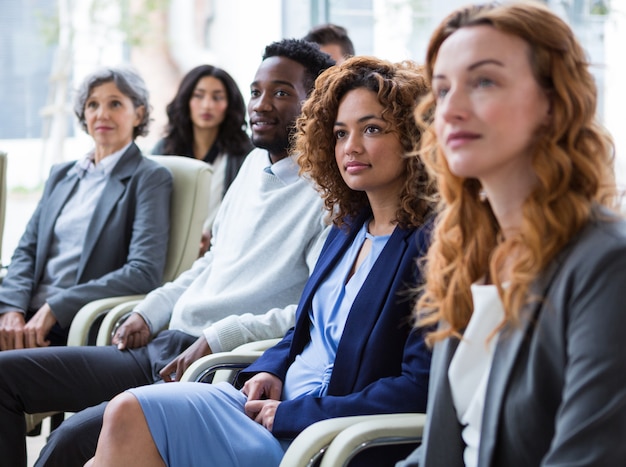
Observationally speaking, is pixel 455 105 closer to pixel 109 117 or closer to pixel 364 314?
pixel 364 314

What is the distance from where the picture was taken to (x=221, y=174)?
3902 mm

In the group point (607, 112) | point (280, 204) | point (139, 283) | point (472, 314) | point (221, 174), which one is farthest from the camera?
point (607, 112)

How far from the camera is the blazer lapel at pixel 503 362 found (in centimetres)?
124

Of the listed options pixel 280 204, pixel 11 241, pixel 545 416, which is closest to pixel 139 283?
pixel 280 204

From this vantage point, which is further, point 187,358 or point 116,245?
point 116,245

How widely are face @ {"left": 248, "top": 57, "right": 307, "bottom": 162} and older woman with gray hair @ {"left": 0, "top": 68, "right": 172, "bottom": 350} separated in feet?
2.23

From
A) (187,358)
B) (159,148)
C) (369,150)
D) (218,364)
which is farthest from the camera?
(159,148)

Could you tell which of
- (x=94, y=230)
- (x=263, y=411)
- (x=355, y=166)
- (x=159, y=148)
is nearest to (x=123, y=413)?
(x=263, y=411)

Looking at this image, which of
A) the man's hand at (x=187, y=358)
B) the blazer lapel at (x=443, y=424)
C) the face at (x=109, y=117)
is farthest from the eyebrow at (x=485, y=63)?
the face at (x=109, y=117)

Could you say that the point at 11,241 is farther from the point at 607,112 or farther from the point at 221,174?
the point at 607,112

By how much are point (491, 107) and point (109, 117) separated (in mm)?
2296

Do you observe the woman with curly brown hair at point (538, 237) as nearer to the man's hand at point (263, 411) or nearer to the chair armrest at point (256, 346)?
the man's hand at point (263, 411)

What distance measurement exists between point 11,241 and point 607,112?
371 centimetres

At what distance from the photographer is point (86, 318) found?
2840 mm
